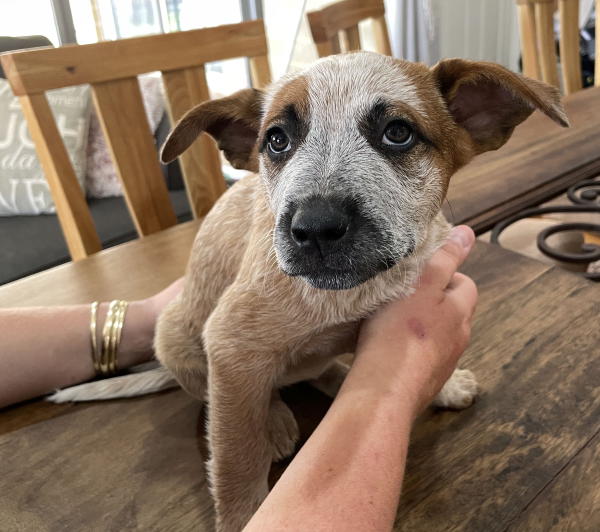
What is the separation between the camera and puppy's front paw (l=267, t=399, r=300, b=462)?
33.3 inches

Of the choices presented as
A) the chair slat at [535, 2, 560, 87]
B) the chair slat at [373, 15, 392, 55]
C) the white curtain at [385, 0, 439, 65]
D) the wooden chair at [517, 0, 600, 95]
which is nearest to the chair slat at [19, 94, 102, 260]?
the chair slat at [373, 15, 392, 55]

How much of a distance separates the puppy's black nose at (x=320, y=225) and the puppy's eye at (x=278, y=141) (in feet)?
0.74

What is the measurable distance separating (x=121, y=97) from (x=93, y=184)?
1.75 m

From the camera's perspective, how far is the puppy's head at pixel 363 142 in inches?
29.5

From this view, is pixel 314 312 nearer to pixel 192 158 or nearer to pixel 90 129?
pixel 192 158

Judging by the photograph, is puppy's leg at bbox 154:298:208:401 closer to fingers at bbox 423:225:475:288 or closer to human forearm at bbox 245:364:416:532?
human forearm at bbox 245:364:416:532

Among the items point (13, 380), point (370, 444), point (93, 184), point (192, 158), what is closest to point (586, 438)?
point (370, 444)

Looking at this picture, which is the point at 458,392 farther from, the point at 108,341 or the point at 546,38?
the point at 546,38

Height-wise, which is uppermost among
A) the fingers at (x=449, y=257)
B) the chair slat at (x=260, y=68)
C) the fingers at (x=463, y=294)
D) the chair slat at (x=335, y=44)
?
the chair slat at (x=335, y=44)

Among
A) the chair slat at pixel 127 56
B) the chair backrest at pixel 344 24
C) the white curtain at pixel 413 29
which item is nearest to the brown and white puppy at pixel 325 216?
the chair slat at pixel 127 56

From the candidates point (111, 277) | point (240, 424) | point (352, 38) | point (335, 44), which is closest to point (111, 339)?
point (111, 277)

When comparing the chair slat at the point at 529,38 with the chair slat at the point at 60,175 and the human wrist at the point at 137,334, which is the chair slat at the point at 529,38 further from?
the human wrist at the point at 137,334

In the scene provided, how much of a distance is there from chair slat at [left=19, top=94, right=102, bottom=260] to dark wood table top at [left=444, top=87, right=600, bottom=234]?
49.4 inches

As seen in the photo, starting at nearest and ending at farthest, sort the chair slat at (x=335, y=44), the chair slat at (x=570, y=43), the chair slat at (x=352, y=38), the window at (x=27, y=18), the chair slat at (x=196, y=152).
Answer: the chair slat at (x=196, y=152)
the chair slat at (x=335, y=44)
the chair slat at (x=352, y=38)
the chair slat at (x=570, y=43)
the window at (x=27, y=18)
